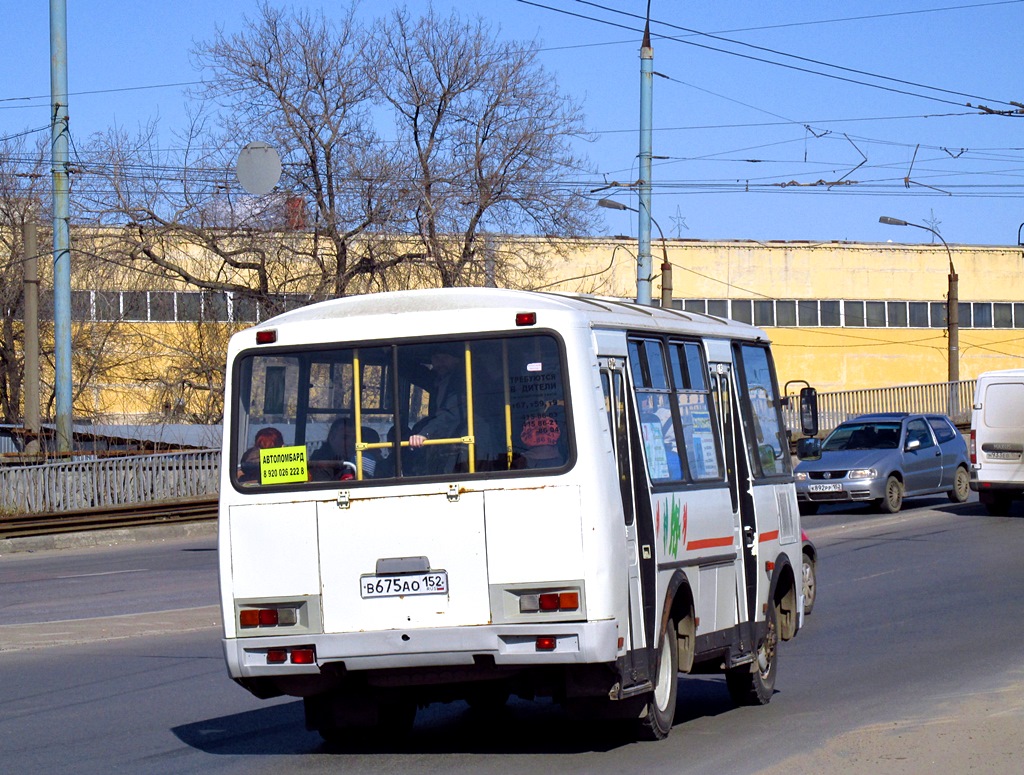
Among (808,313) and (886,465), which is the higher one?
(808,313)

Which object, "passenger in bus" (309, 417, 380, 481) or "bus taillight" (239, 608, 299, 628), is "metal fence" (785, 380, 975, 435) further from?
"bus taillight" (239, 608, 299, 628)

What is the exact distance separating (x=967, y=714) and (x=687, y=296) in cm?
5673

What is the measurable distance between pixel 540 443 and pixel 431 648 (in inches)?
46.7

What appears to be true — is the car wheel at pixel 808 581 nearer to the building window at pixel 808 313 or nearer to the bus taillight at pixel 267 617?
the bus taillight at pixel 267 617

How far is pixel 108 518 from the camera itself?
2916 cm

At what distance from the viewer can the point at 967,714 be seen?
8750 mm

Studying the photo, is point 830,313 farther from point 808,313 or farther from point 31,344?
point 31,344

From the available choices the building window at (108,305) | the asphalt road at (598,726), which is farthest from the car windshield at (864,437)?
the building window at (108,305)

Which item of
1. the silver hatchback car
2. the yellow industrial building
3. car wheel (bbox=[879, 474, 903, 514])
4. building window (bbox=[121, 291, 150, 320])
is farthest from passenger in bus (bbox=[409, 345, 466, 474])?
the yellow industrial building

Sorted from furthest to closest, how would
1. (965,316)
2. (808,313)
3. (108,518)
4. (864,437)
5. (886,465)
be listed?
(965,316)
(808,313)
(108,518)
(864,437)
(886,465)

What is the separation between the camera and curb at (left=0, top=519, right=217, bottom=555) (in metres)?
27.7

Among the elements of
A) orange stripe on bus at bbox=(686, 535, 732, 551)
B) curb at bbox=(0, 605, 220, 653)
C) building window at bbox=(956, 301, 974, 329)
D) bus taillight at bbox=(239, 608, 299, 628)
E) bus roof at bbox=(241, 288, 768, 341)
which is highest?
building window at bbox=(956, 301, 974, 329)

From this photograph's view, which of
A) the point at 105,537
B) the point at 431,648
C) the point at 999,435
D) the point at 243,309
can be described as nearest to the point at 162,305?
the point at 243,309

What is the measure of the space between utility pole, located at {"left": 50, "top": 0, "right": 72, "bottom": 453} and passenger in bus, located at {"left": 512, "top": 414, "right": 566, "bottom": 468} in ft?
75.7
